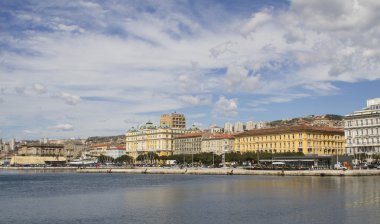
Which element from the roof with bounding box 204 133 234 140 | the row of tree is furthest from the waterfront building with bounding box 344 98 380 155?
the roof with bounding box 204 133 234 140

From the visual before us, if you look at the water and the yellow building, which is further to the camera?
the yellow building

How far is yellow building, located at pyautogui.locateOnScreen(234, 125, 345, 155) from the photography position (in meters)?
138

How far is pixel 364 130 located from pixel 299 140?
22216 mm

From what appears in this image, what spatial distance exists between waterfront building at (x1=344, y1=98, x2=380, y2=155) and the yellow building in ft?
54.1

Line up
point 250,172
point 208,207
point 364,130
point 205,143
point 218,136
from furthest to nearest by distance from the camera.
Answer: point 205,143, point 218,136, point 364,130, point 250,172, point 208,207

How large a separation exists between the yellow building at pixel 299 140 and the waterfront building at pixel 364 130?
54.1 ft

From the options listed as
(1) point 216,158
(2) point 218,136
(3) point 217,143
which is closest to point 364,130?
(1) point 216,158

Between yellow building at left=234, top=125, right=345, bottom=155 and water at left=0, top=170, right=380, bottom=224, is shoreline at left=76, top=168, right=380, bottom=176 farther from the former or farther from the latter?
water at left=0, top=170, right=380, bottom=224

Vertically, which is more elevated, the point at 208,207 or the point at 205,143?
the point at 205,143

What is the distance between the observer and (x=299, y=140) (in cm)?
13800

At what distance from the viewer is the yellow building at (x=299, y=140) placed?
13825 centimetres

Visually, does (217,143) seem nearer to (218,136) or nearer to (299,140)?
(218,136)

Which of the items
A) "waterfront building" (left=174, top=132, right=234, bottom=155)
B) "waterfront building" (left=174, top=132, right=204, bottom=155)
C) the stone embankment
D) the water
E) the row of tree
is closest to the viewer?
the water

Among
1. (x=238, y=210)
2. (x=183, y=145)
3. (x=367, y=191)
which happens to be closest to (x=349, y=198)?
(x=367, y=191)
